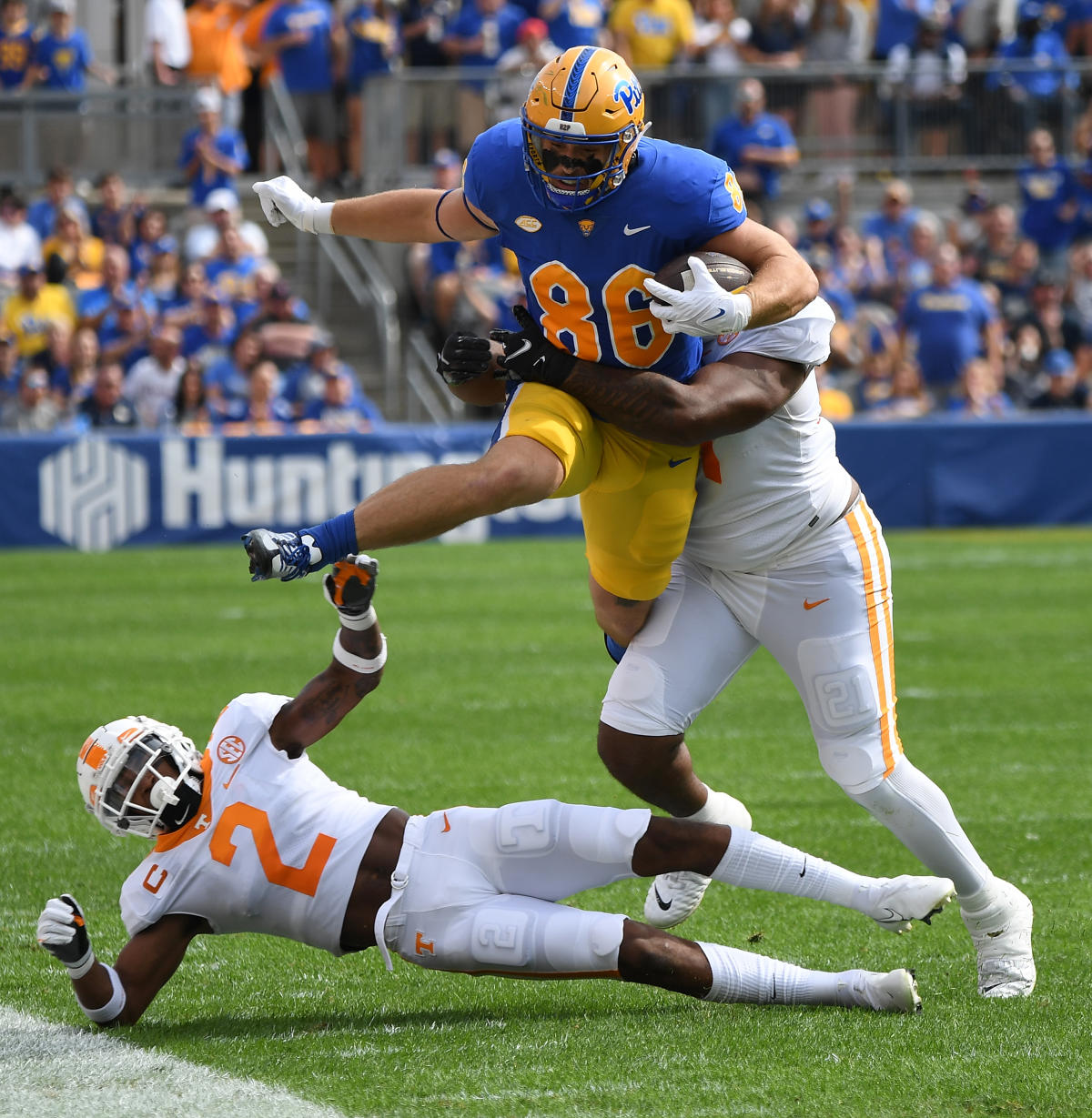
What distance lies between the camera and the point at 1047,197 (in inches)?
632

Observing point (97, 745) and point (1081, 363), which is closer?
point (97, 745)

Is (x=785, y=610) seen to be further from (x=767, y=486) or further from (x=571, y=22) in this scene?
(x=571, y=22)

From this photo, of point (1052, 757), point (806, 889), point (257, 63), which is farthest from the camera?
point (257, 63)

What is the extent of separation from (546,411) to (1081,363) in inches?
468

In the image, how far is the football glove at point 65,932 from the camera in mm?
3543

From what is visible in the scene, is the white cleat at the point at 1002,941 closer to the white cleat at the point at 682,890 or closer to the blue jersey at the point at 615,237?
the white cleat at the point at 682,890

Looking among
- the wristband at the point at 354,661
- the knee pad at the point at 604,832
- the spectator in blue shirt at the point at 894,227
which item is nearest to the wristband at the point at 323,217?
the wristband at the point at 354,661

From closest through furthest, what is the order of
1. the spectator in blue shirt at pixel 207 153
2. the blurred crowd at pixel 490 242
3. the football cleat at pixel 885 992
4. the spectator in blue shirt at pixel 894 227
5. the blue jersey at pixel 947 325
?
the football cleat at pixel 885 992, the blurred crowd at pixel 490 242, the blue jersey at pixel 947 325, the spectator in blue shirt at pixel 207 153, the spectator in blue shirt at pixel 894 227

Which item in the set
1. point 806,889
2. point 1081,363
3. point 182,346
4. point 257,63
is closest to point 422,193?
point 806,889

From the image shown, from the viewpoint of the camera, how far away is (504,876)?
12.7 feet

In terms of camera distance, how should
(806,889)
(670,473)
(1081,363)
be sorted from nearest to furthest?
1. (806,889)
2. (670,473)
3. (1081,363)

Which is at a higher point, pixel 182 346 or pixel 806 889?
pixel 806 889

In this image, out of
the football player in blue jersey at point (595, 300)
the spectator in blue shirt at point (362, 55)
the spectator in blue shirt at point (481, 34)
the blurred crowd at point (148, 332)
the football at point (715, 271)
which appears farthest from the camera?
the spectator in blue shirt at point (481, 34)

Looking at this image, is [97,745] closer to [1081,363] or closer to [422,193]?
[422,193]
